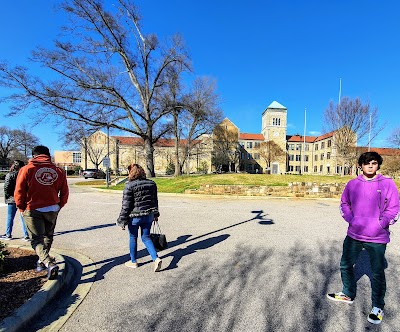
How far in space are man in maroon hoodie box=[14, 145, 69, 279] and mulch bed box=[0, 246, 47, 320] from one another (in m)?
0.18

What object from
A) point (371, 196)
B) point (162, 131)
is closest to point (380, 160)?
point (371, 196)

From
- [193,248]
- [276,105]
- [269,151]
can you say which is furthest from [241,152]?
[193,248]

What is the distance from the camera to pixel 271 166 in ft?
232

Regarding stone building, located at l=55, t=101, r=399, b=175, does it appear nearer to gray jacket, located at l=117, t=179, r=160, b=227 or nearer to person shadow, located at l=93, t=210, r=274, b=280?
person shadow, located at l=93, t=210, r=274, b=280

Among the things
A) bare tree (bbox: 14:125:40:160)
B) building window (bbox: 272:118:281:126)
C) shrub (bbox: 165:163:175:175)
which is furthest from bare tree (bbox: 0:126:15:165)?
building window (bbox: 272:118:281:126)

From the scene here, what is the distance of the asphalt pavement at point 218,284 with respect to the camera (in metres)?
2.79

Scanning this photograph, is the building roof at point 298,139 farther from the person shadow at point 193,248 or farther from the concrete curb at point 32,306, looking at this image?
the concrete curb at point 32,306

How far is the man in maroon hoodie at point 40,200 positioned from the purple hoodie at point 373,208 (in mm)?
3940

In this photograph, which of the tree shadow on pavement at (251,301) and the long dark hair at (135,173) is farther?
the long dark hair at (135,173)

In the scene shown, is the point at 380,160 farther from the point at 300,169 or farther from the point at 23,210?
the point at 300,169

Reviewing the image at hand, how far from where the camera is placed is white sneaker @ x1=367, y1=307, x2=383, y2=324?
275 cm

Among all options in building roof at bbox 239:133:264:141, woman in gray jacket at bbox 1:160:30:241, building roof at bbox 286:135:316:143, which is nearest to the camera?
woman in gray jacket at bbox 1:160:30:241

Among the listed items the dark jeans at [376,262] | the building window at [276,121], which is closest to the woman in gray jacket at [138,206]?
the dark jeans at [376,262]

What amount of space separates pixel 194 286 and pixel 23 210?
2.61 meters
